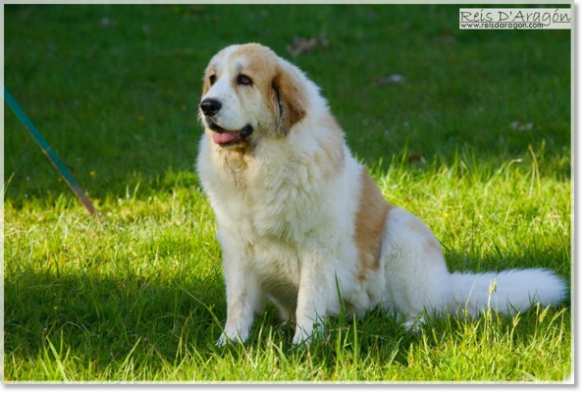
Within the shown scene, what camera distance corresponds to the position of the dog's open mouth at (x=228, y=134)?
338 cm

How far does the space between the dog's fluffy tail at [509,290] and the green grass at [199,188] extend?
79 millimetres

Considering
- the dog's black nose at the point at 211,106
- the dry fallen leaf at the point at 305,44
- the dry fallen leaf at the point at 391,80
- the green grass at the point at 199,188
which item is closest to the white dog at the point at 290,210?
the dog's black nose at the point at 211,106

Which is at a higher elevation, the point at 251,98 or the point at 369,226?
the point at 251,98

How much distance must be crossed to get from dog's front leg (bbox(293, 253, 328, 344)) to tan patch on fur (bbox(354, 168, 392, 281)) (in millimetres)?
242

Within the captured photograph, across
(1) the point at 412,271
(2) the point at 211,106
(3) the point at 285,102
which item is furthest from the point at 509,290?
(2) the point at 211,106

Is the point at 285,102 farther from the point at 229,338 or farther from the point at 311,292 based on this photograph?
the point at 229,338

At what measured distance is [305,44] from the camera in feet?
29.4

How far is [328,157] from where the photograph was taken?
3.48 metres

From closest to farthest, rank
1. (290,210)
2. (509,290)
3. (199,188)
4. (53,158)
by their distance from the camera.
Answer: (290,210) < (509,290) < (53,158) < (199,188)

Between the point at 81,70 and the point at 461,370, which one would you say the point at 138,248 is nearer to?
the point at 461,370

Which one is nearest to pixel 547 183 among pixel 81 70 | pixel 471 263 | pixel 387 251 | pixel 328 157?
pixel 471 263

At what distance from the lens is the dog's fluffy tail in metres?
3.69

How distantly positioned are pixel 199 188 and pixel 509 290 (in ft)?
7.52

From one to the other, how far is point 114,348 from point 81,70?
5.67 meters
